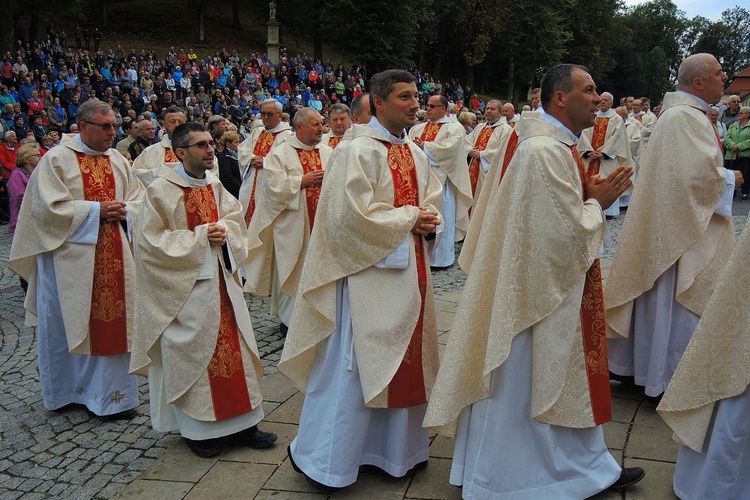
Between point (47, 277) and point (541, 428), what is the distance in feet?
12.1

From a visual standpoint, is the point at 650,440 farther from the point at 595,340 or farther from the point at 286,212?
the point at 286,212

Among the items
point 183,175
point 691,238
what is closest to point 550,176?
point 691,238

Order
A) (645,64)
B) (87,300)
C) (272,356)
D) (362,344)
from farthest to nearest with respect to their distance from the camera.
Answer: (645,64) → (272,356) → (87,300) → (362,344)

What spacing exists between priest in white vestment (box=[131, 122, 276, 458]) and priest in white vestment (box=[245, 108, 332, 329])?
7.27 ft

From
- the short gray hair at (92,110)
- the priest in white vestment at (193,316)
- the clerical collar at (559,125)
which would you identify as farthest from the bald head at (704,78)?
A: the short gray hair at (92,110)

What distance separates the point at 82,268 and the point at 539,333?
10.9ft

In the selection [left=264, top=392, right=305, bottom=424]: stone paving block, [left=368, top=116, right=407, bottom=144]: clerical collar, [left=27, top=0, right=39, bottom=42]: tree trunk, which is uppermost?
[left=27, top=0, right=39, bottom=42]: tree trunk

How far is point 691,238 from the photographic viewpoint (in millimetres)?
4133

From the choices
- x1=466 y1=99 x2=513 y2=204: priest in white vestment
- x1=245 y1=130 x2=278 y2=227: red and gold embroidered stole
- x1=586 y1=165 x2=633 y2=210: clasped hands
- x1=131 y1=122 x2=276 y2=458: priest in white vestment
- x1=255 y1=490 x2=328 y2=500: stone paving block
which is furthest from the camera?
x1=466 y1=99 x2=513 y2=204: priest in white vestment

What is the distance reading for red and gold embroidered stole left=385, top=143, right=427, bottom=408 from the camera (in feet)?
11.7

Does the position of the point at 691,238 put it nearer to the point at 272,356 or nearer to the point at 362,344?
the point at 362,344

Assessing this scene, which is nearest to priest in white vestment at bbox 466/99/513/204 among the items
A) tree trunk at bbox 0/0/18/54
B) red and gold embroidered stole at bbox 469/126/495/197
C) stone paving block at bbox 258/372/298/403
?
red and gold embroidered stole at bbox 469/126/495/197

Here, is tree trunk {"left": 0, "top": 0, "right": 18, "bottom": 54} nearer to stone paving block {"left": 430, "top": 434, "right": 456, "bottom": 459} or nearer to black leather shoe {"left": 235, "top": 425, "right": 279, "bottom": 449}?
black leather shoe {"left": 235, "top": 425, "right": 279, "bottom": 449}

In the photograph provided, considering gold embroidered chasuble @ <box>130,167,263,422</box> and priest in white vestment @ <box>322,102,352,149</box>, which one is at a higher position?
priest in white vestment @ <box>322,102,352,149</box>
